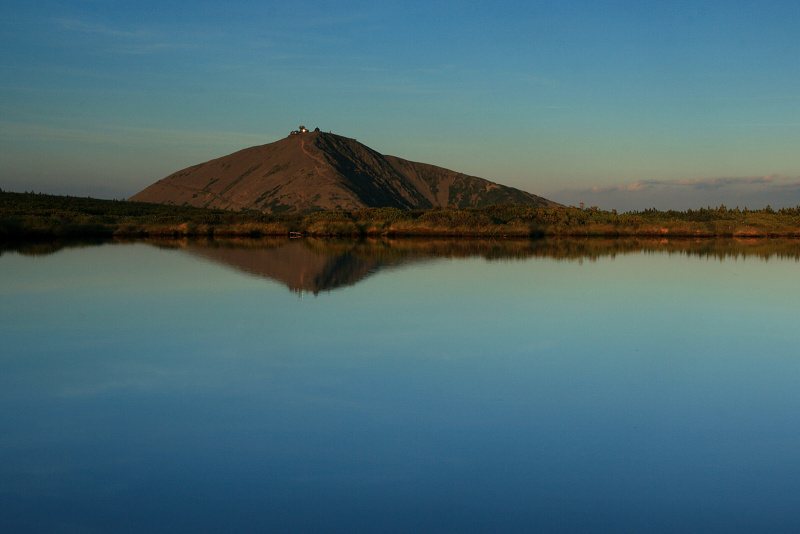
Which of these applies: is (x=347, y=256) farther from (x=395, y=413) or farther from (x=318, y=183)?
(x=318, y=183)

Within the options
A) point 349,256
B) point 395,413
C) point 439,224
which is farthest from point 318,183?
point 395,413

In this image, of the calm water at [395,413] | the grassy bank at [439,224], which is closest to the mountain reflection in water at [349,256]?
the calm water at [395,413]

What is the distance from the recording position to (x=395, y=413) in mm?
5531

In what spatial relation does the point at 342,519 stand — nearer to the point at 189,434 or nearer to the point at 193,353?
the point at 189,434

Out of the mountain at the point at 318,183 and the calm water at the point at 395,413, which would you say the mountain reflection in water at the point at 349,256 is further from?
the mountain at the point at 318,183

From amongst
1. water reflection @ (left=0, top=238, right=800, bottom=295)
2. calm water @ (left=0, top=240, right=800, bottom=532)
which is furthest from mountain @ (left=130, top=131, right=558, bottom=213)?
calm water @ (left=0, top=240, right=800, bottom=532)

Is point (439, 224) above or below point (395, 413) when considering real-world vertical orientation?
above

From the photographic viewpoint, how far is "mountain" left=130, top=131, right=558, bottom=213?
9569 cm

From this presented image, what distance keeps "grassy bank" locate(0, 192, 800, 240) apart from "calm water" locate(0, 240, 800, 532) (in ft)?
81.6

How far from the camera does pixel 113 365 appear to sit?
720 centimetres

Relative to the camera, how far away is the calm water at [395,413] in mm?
3863

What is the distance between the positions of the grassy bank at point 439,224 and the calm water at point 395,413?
2488cm

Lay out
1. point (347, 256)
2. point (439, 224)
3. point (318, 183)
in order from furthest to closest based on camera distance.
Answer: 1. point (318, 183)
2. point (439, 224)
3. point (347, 256)

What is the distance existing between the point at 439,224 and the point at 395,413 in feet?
109
